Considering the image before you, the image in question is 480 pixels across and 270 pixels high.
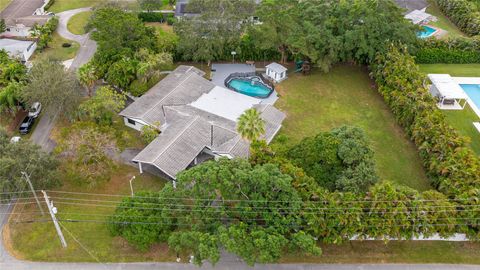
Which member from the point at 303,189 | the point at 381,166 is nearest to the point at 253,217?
the point at 303,189

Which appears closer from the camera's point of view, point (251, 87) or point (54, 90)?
point (54, 90)

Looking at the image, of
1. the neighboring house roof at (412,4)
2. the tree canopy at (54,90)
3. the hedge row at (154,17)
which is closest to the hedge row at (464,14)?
the neighboring house roof at (412,4)

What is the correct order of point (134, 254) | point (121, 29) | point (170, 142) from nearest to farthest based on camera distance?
point (134, 254) → point (170, 142) → point (121, 29)

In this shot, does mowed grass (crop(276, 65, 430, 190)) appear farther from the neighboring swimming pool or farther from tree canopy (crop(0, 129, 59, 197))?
tree canopy (crop(0, 129, 59, 197))

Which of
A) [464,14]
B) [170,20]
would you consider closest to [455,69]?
[464,14]

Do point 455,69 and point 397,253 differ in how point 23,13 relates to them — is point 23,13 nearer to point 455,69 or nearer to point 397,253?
point 397,253

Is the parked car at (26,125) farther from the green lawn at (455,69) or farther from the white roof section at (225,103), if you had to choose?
the green lawn at (455,69)

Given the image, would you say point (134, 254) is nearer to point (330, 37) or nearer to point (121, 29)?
point (121, 29)
